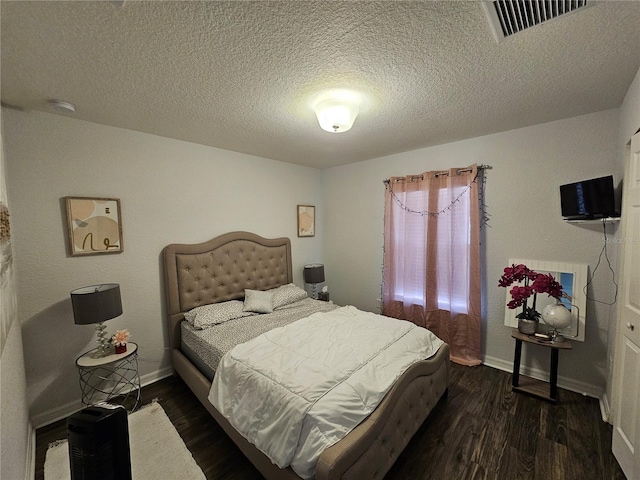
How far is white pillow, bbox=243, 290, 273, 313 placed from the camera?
2.95 m

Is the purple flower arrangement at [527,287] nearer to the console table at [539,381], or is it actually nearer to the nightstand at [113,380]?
the console table at [539,381]

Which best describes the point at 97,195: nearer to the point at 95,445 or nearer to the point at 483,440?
the point at 95,445

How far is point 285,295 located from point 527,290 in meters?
2.49

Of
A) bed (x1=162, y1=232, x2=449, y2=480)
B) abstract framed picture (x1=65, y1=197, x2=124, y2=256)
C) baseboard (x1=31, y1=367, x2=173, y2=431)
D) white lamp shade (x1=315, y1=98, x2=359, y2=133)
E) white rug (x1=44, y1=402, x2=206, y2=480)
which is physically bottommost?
white rug (x1=44, y1=402, x2=206, y2=480)

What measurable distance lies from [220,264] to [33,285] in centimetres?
150

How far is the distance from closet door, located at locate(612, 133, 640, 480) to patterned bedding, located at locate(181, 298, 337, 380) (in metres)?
2.30

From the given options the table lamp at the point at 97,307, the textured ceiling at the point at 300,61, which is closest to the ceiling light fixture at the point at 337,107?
the textured ceiling at the point at 300,61

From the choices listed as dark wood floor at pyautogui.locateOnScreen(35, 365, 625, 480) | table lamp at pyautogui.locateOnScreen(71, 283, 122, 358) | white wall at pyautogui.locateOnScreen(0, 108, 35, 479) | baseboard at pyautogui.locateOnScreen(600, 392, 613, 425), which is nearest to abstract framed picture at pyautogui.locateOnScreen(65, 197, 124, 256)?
table lamp at pyautogui.locateOnScreen(71, 283, 122, 358)

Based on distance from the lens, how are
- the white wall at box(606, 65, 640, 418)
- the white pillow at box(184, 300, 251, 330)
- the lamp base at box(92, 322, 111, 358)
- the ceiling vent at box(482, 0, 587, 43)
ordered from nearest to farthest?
the ceiling vent at box(482, 0, 587, 43), the white wall at box(606, 65, 640, 418), the lamp base at box(92, 322, 111, 358), the white pillow at box(184, 300, 251, 330)

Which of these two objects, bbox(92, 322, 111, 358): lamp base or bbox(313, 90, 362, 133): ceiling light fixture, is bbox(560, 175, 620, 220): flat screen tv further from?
bbox(92, 322, 111, 358): lamp base

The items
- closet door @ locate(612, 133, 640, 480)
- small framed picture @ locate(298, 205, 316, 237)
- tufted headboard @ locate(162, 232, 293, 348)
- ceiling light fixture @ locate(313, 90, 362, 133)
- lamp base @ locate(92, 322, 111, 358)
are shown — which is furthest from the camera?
Result: small framed picture @ locate(298, 205, 316, 237)

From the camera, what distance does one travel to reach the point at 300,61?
1.51 m

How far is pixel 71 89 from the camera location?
1761 millimetres

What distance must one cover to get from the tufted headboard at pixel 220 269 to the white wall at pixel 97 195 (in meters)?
0.13
